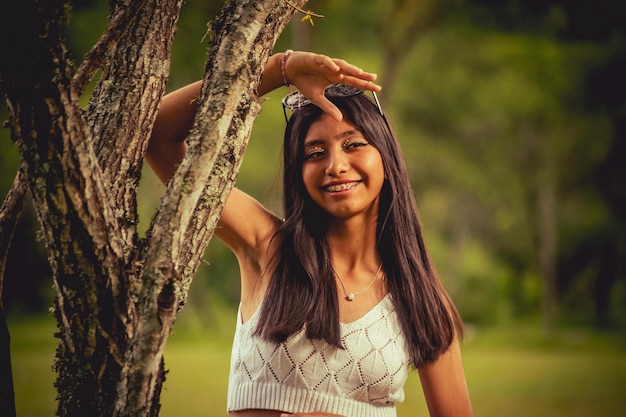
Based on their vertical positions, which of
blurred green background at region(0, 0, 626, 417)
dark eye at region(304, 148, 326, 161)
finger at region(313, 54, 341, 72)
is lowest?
finger at region(313, 54, 341, 72)

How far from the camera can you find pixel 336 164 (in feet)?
8.91

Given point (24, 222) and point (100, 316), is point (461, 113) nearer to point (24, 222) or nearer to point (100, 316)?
point (24, 222)

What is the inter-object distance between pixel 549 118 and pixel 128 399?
20.2m

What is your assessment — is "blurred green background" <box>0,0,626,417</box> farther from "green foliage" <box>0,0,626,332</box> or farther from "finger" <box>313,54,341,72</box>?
"finger" <box>313,54,341,72</box>

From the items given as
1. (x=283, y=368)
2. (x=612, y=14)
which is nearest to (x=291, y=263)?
(x=283, y=368)

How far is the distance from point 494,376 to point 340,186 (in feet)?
35.0

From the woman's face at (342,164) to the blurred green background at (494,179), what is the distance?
423mm

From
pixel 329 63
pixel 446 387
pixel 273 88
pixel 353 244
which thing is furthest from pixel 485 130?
pixel 329 63

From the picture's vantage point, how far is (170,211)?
5.90 ft

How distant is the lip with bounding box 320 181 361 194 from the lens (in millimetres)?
2750

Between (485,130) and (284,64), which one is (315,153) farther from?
(485,130)

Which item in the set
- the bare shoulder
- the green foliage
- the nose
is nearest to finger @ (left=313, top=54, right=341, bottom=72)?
the nose

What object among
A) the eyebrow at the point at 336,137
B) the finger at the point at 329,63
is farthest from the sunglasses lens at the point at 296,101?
the finger at the point at 329,63

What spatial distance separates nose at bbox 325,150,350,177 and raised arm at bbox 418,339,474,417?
761 mm
